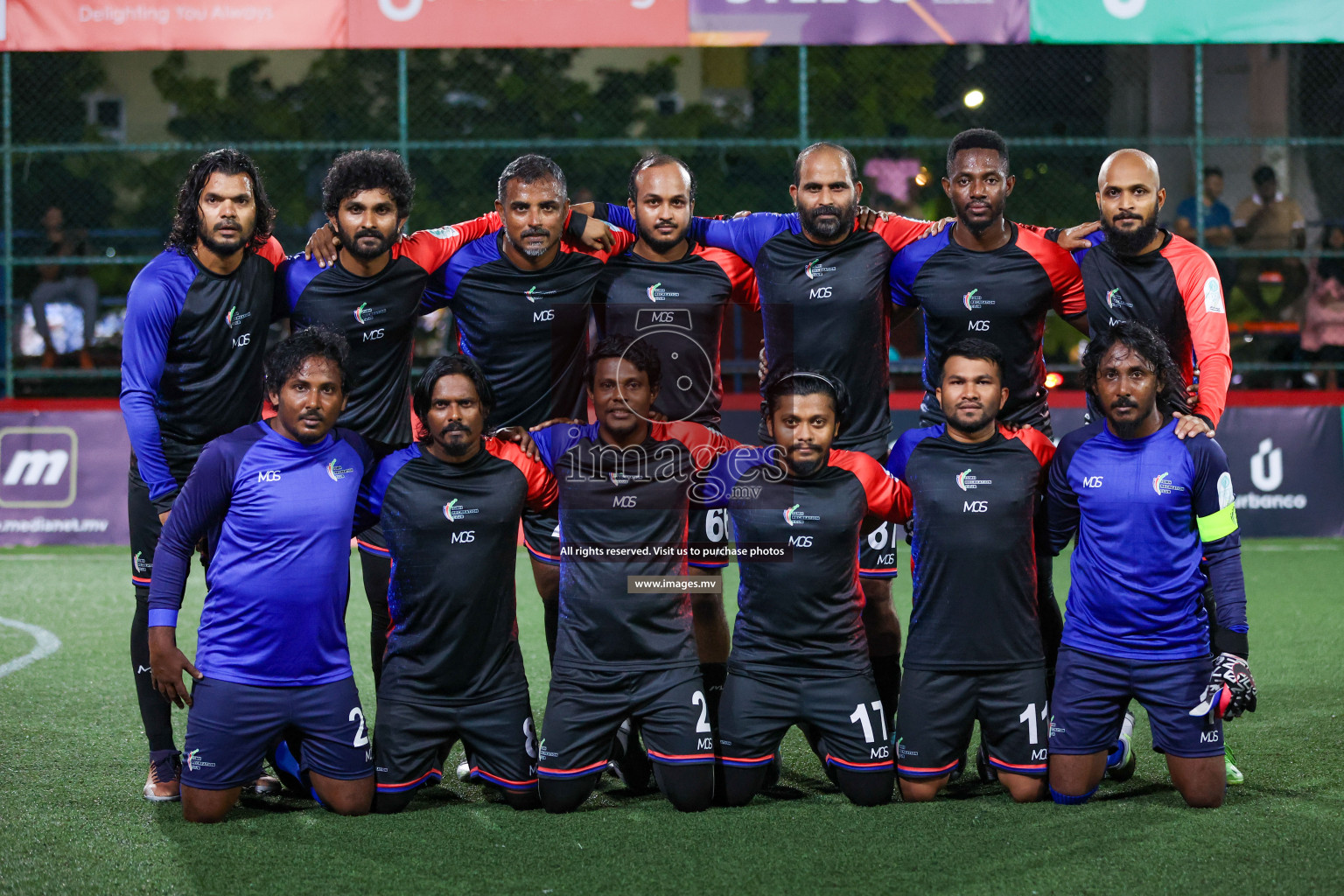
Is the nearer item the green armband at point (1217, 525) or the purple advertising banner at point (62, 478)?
the green armband at point (1217, 525)

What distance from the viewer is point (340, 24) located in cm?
1048

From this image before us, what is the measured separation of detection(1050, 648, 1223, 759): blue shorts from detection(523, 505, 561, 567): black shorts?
1871 mm

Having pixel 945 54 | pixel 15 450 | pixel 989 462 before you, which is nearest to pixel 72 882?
pixel 989 462

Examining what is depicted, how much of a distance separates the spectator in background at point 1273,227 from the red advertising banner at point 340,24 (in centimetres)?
594

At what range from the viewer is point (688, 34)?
1045 cm

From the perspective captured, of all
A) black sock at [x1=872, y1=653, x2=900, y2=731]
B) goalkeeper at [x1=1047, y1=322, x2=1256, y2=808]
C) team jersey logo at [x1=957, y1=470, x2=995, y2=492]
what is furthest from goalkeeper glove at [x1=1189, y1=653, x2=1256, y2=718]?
black sock at [x1=872, y1=653, x2=900, y2=731]

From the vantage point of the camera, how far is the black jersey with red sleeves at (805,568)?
4.38 metres

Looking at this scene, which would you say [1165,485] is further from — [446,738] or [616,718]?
[446,738]

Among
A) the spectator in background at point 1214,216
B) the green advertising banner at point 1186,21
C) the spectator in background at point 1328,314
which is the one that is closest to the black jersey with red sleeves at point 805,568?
the green advertising banner at point 1186,21

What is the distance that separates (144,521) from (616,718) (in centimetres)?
186

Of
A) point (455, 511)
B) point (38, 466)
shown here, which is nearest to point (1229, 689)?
point (455, 511)

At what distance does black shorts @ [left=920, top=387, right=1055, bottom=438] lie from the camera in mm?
4949

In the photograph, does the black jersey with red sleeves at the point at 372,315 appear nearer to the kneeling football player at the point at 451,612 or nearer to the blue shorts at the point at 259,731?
the kneeling football player at the point at 451,612

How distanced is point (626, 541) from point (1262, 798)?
7.57 feet
